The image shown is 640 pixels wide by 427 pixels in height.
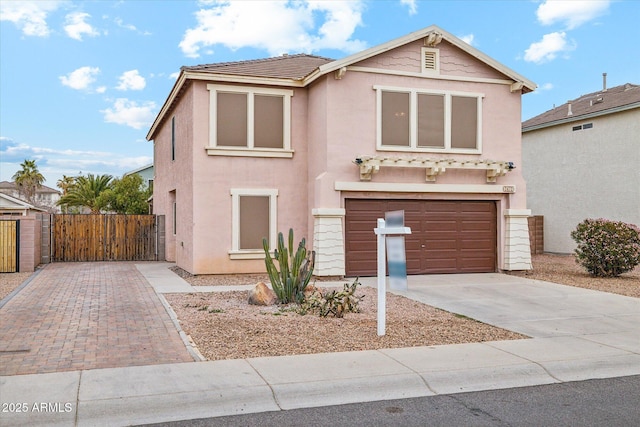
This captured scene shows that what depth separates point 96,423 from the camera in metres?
5.46

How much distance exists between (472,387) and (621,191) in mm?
18803

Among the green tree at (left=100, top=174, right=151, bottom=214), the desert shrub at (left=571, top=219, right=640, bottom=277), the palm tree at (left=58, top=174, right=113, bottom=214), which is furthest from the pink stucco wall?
the palm tree at (left=58, top=174, right=113, bottom=214)

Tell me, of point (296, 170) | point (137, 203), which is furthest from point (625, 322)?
point (137, 203)

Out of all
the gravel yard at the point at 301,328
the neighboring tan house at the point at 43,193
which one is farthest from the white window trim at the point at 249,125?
the neighboring tan house at the point at 43,193

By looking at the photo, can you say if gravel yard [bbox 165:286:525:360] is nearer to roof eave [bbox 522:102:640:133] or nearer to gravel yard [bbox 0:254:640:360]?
gravel yard [bbox 0:254:640:360]

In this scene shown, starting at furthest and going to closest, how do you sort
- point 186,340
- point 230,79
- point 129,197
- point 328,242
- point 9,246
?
1. point 129,197
2. point 9,246
3. point 230,79
4. point 328,242
5. point 186,340

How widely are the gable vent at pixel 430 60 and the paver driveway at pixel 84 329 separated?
987 cm

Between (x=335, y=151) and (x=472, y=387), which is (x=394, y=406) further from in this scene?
(x=335, y=151)

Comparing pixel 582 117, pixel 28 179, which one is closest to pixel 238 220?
pixel 582 117

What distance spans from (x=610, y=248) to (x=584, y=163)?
27.2 ft

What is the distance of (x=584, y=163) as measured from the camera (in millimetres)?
24234

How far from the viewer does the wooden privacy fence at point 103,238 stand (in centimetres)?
2273

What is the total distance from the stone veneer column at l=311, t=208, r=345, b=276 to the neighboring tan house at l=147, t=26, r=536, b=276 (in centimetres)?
3

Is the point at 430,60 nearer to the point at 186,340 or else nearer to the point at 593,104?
the point at 593,104
